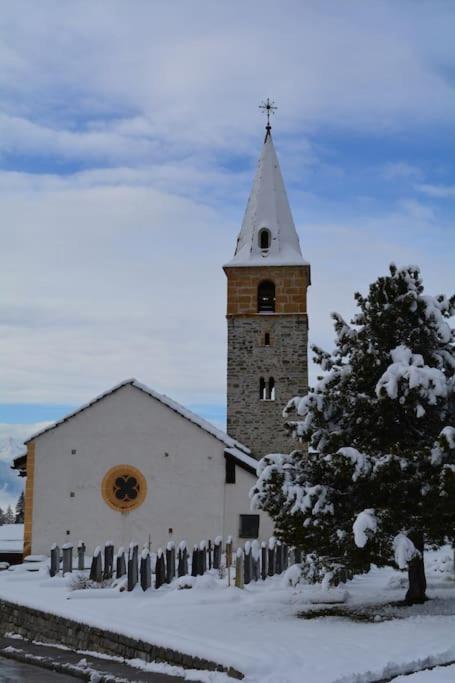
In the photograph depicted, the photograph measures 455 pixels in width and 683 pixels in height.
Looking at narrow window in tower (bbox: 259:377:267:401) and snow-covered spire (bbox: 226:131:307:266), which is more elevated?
snow-covered spire (bbox: 226:131:307:266)

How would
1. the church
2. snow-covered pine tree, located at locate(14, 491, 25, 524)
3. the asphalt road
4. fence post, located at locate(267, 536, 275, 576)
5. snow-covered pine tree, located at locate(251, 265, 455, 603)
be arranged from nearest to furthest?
1. the asphalt road
2. snow-covered pine tree, located at locate(251, 265, 455, 603)
3. fence post, located at locate(267, 536, 275, 576)
4. the church
5. snow-covered pine tree, located at locate(14, 491, 25, 524)

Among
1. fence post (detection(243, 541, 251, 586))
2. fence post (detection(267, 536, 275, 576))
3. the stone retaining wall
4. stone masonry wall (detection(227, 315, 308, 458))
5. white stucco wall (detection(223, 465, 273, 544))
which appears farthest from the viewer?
stone masonry wall (detection(227, 315, 308, 458))

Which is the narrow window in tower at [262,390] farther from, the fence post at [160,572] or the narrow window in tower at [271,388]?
the fence post at [160,572]

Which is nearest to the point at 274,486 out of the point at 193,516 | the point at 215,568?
the point at 215,568

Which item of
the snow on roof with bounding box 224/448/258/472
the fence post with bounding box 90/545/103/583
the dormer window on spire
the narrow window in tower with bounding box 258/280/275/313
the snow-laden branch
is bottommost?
the fence post with bounding box 90/545/103/583

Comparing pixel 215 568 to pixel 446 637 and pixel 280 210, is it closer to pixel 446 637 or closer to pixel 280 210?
pixel 446 637

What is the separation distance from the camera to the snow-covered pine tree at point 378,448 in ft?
45.4

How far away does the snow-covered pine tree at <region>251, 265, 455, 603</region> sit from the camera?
13836 millimetres

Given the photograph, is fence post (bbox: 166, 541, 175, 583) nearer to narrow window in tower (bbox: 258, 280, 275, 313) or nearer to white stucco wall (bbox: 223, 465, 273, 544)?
white stucco wall (bbox: 223, 465, 273, 544)

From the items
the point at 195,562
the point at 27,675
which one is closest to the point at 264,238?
the point at 195,562

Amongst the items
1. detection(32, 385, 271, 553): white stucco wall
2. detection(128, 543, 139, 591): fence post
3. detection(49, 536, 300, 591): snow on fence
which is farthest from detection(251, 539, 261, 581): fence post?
detection(32, 385, 271, 553): white stucco wall

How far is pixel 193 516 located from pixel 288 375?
7.16 m

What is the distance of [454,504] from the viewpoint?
44.3ft

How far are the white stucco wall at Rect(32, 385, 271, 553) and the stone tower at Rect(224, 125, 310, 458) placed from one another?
3.88m
